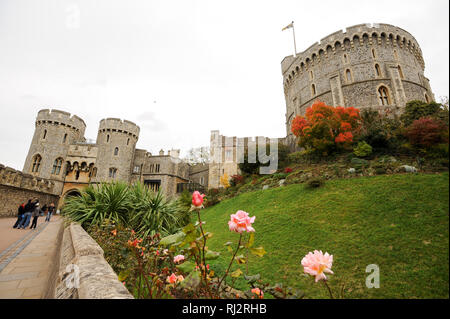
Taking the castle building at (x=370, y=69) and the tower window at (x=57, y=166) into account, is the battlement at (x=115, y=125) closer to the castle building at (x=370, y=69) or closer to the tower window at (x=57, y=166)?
the tower window at (x=57, y=166)

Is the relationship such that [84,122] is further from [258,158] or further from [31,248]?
[31,248]

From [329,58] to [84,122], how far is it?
103 ft

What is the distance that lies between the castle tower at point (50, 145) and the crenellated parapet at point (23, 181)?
6.38 feet

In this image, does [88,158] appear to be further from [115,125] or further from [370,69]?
[370,69]

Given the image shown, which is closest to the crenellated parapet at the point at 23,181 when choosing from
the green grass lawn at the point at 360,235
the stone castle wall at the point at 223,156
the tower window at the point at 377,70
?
the green grass lawn at the point at 360,235

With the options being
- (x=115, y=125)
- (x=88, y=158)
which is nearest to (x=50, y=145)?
(x=88, y=158)

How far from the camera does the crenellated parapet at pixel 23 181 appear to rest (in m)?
15.0

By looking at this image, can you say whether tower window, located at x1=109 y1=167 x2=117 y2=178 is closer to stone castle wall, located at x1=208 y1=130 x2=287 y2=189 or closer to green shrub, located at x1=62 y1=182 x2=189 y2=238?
stone castle wall, located at x1=208 y1=130 x2=287 y2=189

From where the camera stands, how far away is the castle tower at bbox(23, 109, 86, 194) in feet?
77.2

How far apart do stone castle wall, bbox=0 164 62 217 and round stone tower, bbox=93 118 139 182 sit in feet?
19.7

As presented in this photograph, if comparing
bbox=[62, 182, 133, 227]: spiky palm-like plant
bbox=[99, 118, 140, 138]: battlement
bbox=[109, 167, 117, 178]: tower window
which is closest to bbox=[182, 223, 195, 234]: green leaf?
bbox=[62, 182, 133, 227]: spiky palm-like plant

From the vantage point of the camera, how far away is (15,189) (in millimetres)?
16125
